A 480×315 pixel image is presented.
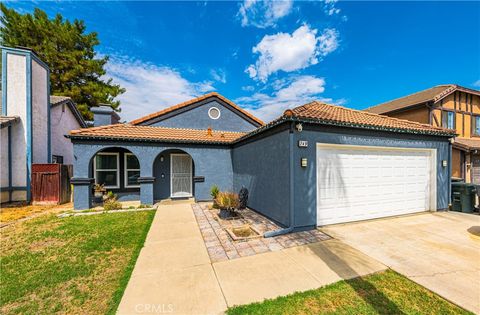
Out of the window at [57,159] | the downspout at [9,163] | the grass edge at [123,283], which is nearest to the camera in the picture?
the grass edge at [123,283]

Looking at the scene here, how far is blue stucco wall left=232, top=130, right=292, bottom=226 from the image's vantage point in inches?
224

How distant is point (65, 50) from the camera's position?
1839 cm

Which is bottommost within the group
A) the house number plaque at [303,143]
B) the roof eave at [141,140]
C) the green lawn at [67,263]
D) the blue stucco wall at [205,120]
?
the green lawn at [67,263]

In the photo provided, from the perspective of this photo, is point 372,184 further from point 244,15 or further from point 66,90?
point 66,90

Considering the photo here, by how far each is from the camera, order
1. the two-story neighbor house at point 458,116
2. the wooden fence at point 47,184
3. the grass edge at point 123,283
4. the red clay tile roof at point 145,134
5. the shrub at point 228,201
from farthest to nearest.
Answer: the two-story neighbor house at point 458,116
the wooden fence at point 47,184
the red clay tile roof at point 145,134
the shrub at point 228,201
the grass edge at point 123,283

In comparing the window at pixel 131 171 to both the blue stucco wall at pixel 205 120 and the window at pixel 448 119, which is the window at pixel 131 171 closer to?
the blue stucco wall at pixel 205 120

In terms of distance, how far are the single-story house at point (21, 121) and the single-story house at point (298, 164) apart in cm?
353

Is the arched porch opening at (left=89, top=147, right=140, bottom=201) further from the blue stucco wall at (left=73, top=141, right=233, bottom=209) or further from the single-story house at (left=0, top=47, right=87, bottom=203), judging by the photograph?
the single-story house at (left=0, top=47, right=87, bottom=203)

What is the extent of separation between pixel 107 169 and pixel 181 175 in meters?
3.96

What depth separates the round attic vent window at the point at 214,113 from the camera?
12.6m

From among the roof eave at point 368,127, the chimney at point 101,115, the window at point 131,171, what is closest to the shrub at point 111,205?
the window at point 131,171

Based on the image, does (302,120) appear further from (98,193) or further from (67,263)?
(98,193)

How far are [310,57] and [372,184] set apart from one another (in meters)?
9.76

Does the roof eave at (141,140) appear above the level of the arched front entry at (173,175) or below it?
above
